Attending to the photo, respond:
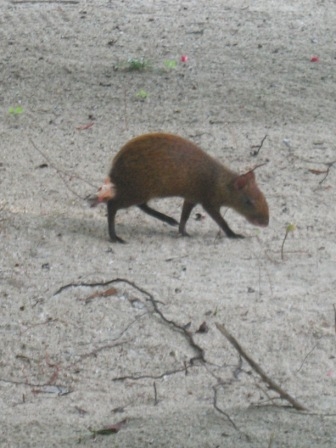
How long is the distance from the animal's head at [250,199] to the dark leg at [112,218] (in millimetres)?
695

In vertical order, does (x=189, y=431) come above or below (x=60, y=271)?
above

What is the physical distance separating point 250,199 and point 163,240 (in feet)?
1.80

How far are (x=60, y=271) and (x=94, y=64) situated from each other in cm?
301

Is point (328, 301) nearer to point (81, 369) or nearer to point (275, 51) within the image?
point (81, 369)

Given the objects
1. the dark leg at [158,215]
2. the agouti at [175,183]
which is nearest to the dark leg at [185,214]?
the agouti at [175,183]

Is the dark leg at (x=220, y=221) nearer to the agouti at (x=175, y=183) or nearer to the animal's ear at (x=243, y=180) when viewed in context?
the agouti at (x=175, y=183)

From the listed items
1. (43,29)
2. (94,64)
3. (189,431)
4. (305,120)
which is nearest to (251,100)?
(305,120)

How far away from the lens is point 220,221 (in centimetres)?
666

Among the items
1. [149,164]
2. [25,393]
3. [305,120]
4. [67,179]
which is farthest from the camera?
[305,120]

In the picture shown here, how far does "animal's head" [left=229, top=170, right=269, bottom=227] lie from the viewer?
21.6 feet

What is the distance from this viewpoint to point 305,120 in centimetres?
809

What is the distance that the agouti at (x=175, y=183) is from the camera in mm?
6449

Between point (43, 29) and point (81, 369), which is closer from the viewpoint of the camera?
point (81, 369)

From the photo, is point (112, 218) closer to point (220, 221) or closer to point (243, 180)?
point (220, 221)
